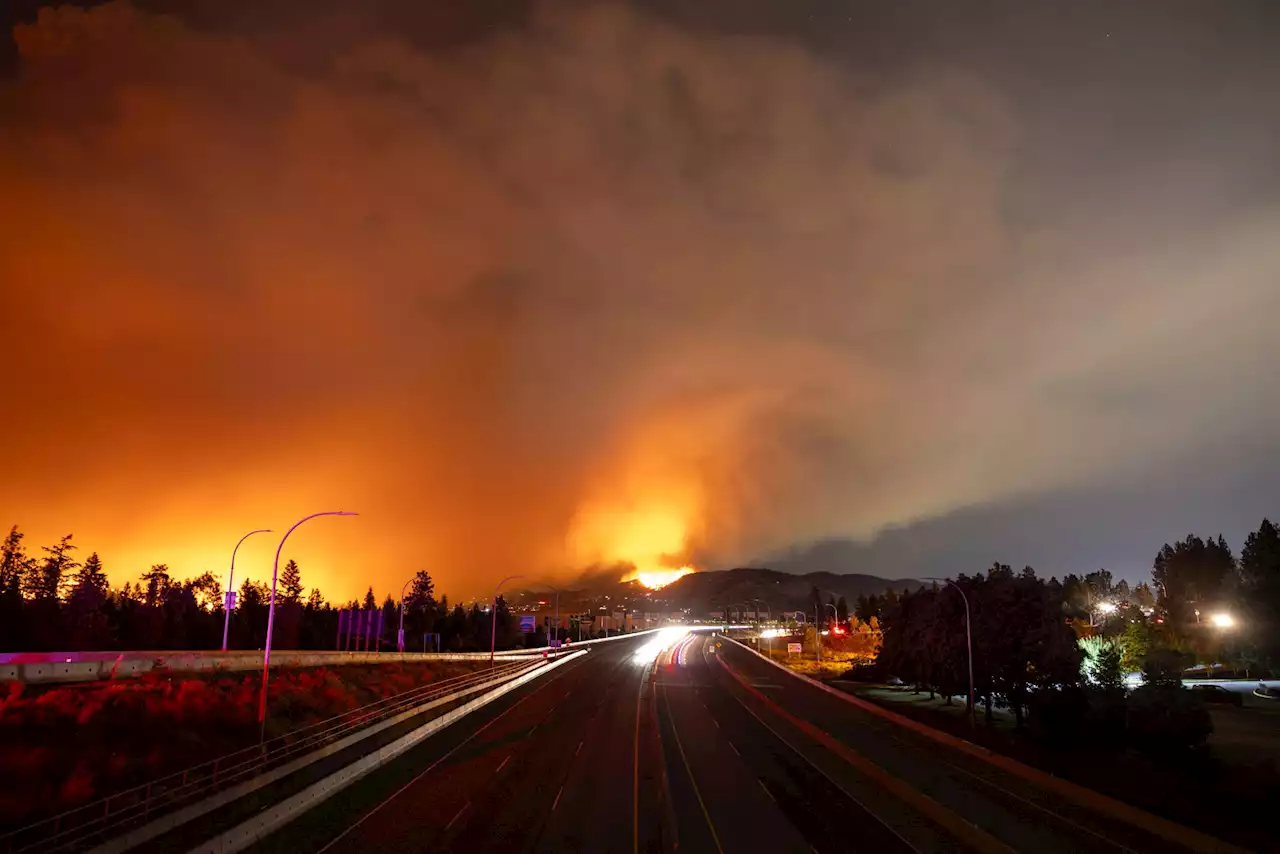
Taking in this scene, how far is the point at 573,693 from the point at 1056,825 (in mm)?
48200

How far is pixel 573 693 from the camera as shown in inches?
2734

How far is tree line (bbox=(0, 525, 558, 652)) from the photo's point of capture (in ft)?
351

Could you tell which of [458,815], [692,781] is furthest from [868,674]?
[458,815]

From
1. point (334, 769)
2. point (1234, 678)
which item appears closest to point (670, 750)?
point (334, 769)

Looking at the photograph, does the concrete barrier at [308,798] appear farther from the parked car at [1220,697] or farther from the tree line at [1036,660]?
the parked car at [1220,697]

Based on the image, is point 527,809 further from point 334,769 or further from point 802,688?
point 802,688

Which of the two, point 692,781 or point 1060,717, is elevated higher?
point 692,781

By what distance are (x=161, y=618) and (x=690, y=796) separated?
5206 inches

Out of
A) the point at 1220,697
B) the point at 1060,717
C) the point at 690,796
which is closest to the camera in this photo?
the point at 690,796

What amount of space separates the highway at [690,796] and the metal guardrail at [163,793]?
3.26m

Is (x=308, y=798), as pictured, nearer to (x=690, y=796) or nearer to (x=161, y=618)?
(x=690, y=796)

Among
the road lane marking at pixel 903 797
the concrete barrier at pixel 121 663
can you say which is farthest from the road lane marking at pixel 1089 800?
the concrete barrier at pixel 121 663

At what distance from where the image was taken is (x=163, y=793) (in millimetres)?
21891

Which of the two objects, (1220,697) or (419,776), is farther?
(1220,697)
